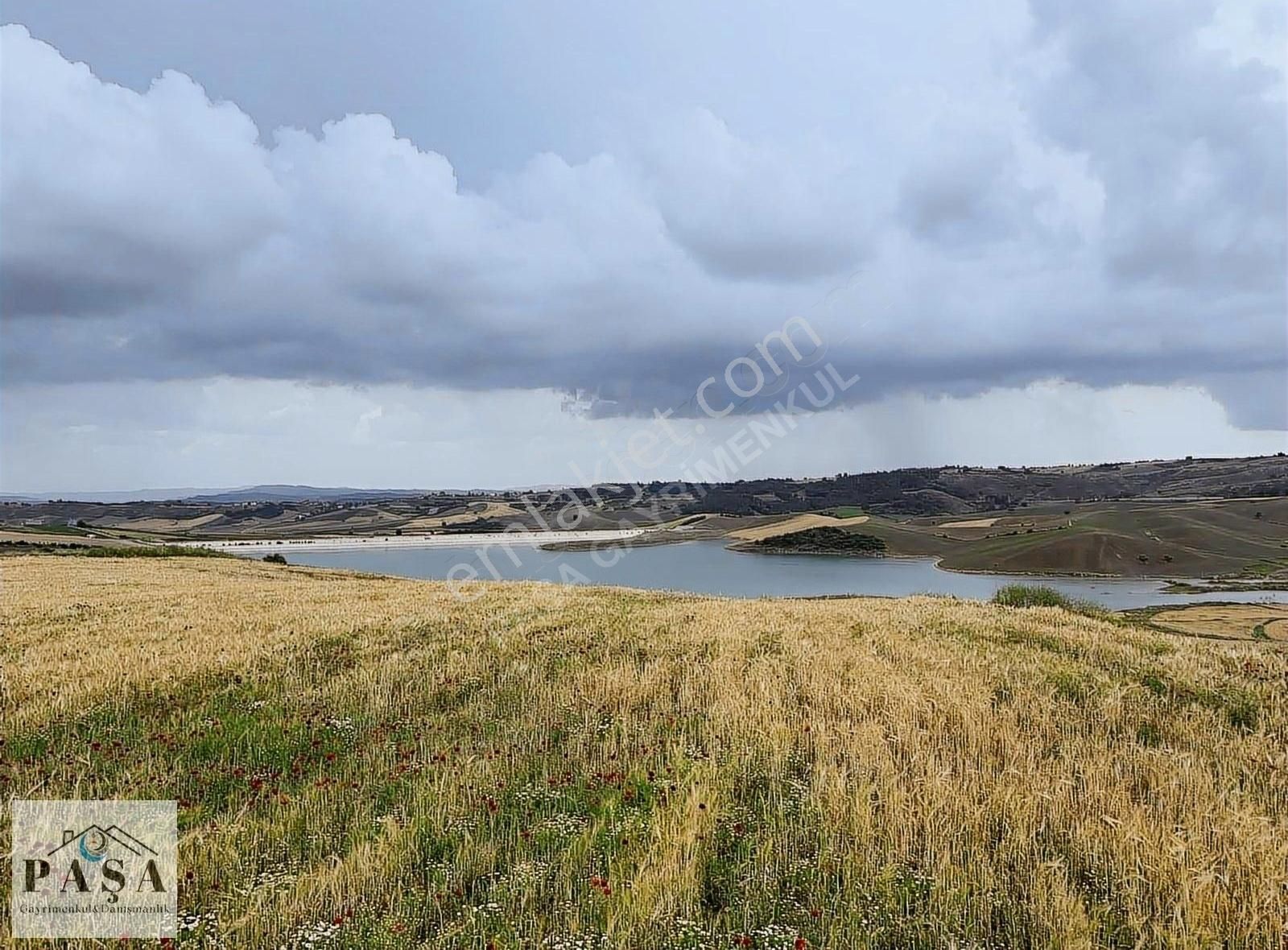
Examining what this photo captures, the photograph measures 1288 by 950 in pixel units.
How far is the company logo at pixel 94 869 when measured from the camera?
4898mm

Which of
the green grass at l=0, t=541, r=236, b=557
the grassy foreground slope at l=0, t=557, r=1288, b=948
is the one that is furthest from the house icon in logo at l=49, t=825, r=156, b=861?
the green grass at l=0, t=541, r=236, b=557

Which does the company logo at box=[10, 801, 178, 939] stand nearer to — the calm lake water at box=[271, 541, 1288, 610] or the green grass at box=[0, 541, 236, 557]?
the green grass at box=[0, 541, 236, 557]

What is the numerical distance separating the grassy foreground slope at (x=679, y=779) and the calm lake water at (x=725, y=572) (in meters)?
64.9

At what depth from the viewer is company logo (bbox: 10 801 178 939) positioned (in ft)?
16.1

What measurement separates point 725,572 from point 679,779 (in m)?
111

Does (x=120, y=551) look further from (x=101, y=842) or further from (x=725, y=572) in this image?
(x=725, y=572)

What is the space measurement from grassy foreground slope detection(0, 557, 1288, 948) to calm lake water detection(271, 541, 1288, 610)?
2554 inches

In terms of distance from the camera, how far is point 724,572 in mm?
116250

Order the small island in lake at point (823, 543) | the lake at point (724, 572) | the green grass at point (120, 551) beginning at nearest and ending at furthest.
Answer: the green grass at point (120, 551) → the lake at point (724, 572) → the small island in lake at point (823, 543)

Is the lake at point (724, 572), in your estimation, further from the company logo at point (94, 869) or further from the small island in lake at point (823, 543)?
the company logo at point (94, 869)

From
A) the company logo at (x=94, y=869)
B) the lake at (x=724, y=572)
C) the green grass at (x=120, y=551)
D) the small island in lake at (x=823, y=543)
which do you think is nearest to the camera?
the company logo at (x=94, y=869)

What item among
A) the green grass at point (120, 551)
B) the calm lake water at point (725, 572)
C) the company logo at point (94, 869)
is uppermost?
the company logo at point (94, 869)

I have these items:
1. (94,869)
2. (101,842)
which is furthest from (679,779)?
(101,842)

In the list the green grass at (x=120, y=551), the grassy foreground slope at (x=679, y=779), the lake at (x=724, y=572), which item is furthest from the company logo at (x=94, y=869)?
the lake at (x=724, y=572)
